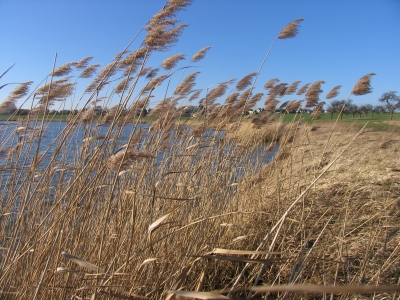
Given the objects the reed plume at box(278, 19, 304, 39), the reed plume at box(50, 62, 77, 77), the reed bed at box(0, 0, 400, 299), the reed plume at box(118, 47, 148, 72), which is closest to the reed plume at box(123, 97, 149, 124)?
the reed bed at box(0, 0, 400, 299)

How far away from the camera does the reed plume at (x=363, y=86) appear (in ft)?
8.73

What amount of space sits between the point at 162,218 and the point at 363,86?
243cm

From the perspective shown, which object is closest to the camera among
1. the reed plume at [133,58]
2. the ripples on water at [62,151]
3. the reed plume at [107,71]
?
the reed plume at [133,58]

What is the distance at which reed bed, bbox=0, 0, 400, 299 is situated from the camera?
136 cm

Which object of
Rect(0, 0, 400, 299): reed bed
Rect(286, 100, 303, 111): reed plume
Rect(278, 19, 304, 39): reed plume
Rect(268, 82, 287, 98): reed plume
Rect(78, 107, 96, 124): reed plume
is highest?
Rect(278, 19, 304, 39): reed plume

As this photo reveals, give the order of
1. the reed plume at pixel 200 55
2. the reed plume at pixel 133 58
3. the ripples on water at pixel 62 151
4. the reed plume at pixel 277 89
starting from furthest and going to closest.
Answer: the reed plume at pixel 277 89 < the reed plume at pixel 200 55 < the ripples on water at pixel 62 151 < the reed plume at pixel 133 58

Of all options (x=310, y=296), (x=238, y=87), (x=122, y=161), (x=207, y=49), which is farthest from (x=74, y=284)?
(x=238, y=87)

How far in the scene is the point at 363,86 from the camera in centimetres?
267

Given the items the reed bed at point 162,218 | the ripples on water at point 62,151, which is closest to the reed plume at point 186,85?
the reed bed at point 162,218

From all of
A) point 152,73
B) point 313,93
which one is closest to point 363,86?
point 313,93

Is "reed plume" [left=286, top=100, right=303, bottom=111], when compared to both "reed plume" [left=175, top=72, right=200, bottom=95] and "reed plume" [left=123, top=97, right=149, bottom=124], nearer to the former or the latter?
"reed plume" [left=175, top=72, right=200, bottom=95]

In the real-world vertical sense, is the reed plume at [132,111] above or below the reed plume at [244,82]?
below

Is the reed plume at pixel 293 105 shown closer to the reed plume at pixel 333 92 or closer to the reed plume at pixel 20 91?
the reed plume at pixel 333 92

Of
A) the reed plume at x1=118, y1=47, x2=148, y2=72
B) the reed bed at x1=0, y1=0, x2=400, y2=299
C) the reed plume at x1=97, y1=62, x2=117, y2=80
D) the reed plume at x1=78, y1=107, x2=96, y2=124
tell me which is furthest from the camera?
the reed plume at x1=78, y1=107, x2=96, y2=124
